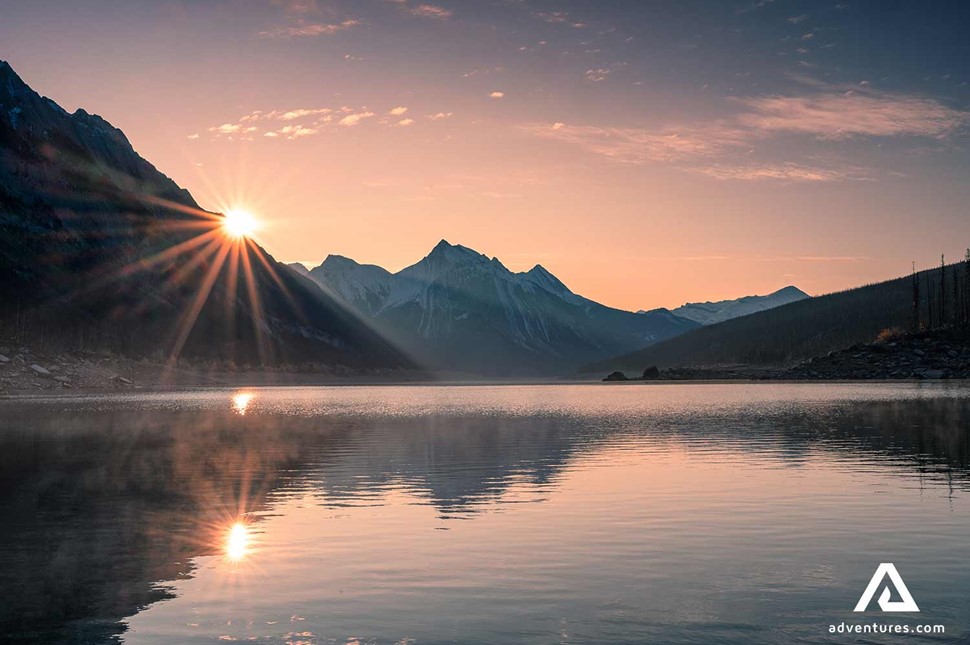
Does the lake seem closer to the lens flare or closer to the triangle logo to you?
the lens flare

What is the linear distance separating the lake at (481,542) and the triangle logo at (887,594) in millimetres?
322

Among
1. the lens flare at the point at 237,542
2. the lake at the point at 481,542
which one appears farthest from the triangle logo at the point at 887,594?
the lens flare at the point at 237,542

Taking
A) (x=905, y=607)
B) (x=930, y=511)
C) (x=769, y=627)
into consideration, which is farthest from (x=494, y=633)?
(x=930, y=511)

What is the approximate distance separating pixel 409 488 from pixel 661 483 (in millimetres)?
13378

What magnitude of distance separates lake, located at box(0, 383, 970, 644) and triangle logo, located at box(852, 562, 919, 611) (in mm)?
322

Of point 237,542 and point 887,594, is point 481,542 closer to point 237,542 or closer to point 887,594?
point 237,542

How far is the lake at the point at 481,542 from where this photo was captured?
20859 mm

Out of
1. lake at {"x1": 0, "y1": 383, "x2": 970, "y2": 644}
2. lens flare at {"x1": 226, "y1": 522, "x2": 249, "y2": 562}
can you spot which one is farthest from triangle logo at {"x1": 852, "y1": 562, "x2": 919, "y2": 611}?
lens flare at {"x1": 226, "y1": 522, "x2": 249, "y2": 562}

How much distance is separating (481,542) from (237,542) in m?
8.69

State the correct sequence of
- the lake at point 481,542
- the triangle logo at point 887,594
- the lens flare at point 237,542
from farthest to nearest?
1. the lens flare at point 237,542
2. the triangle logo at point 887,594
3. the lake at point 481,542

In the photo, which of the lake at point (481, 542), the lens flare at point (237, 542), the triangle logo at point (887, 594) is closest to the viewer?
the lake at point (481, 542)

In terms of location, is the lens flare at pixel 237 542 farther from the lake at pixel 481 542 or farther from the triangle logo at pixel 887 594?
the triangle logo at pixel 887 594

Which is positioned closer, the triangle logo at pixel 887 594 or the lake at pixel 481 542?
the lake at pixel 481 542

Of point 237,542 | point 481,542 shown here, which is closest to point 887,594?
point 481,542
